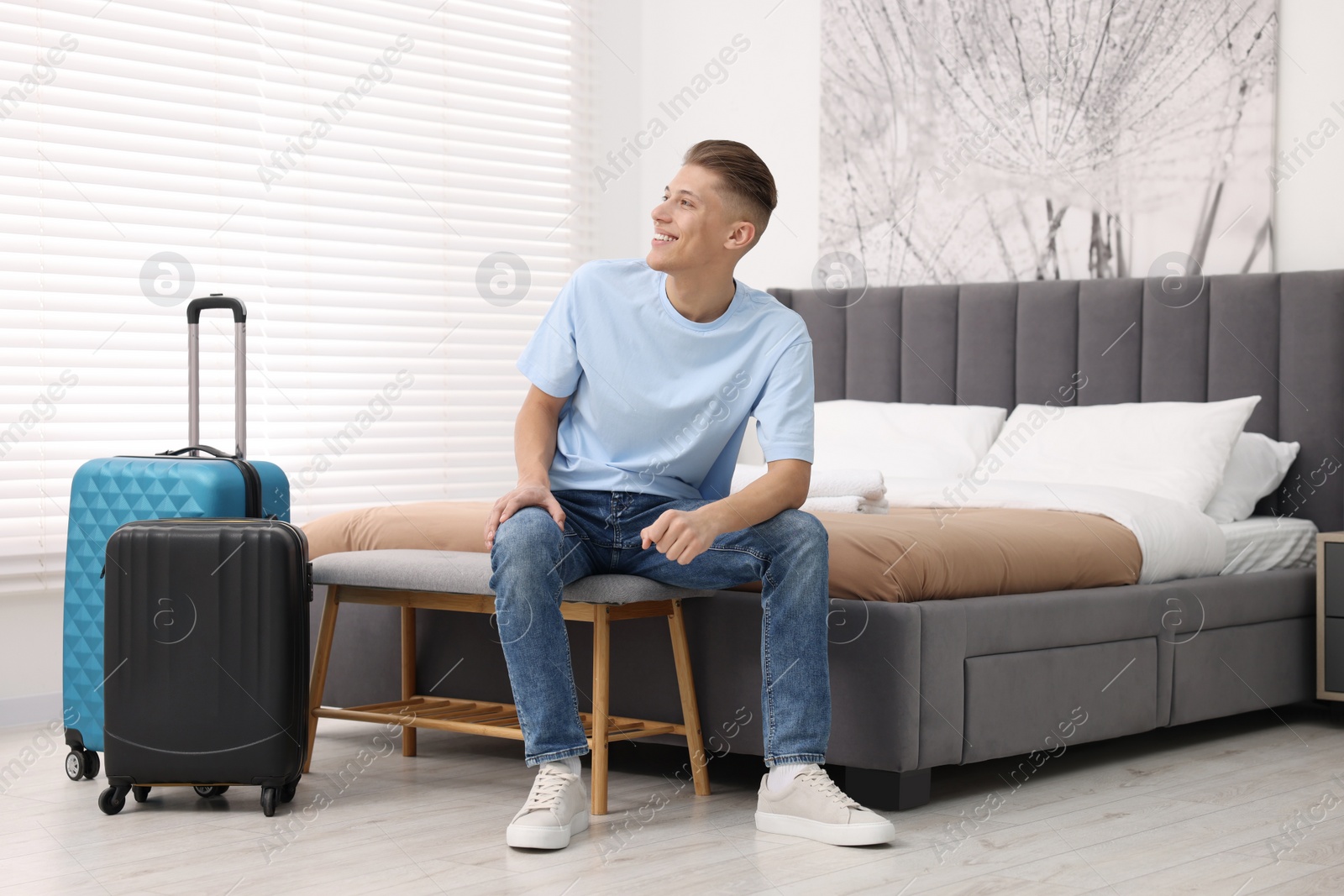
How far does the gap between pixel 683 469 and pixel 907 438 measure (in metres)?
1.70

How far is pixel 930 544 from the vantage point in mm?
2645

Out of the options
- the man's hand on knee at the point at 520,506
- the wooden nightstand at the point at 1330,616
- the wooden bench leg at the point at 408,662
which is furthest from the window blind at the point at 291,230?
the wooden nightstand at the point at 1330,616

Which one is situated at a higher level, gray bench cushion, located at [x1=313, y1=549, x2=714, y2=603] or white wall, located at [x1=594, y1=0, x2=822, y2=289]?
white wall, located at [x1=594, y1=0, x2=822, y2=289]

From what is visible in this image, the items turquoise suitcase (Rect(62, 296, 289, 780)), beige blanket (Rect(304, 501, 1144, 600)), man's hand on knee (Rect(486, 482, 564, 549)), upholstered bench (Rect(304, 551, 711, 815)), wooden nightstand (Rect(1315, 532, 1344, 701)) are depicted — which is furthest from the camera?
wooden nightstand (Rect(1315, 532, 1344, 701))

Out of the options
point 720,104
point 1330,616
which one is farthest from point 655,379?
point 720,104

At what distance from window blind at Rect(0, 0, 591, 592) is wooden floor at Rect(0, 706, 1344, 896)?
1.13 meters

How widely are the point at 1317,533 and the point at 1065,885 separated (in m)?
1.90

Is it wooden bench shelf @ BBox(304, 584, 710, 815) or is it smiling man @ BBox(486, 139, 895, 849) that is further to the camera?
wooden bench shelf @ BBox(304, 584, 710, 815)

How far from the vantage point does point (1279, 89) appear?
3912 millimetres

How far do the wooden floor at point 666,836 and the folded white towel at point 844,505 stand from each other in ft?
1.90

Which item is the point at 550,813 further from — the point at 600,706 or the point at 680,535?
the point at 680,535

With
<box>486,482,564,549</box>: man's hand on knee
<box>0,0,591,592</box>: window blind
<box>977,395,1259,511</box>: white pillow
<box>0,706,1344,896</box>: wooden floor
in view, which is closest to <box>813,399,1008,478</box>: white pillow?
<box>977,395,1259,511</box>: white pillow

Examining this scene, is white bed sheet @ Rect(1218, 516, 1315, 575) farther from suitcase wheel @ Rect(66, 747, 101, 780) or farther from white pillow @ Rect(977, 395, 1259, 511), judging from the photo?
suitcase wheel @ Rect(66, 747, 101, 780)

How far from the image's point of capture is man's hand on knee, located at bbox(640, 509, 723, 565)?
221 centimetres
